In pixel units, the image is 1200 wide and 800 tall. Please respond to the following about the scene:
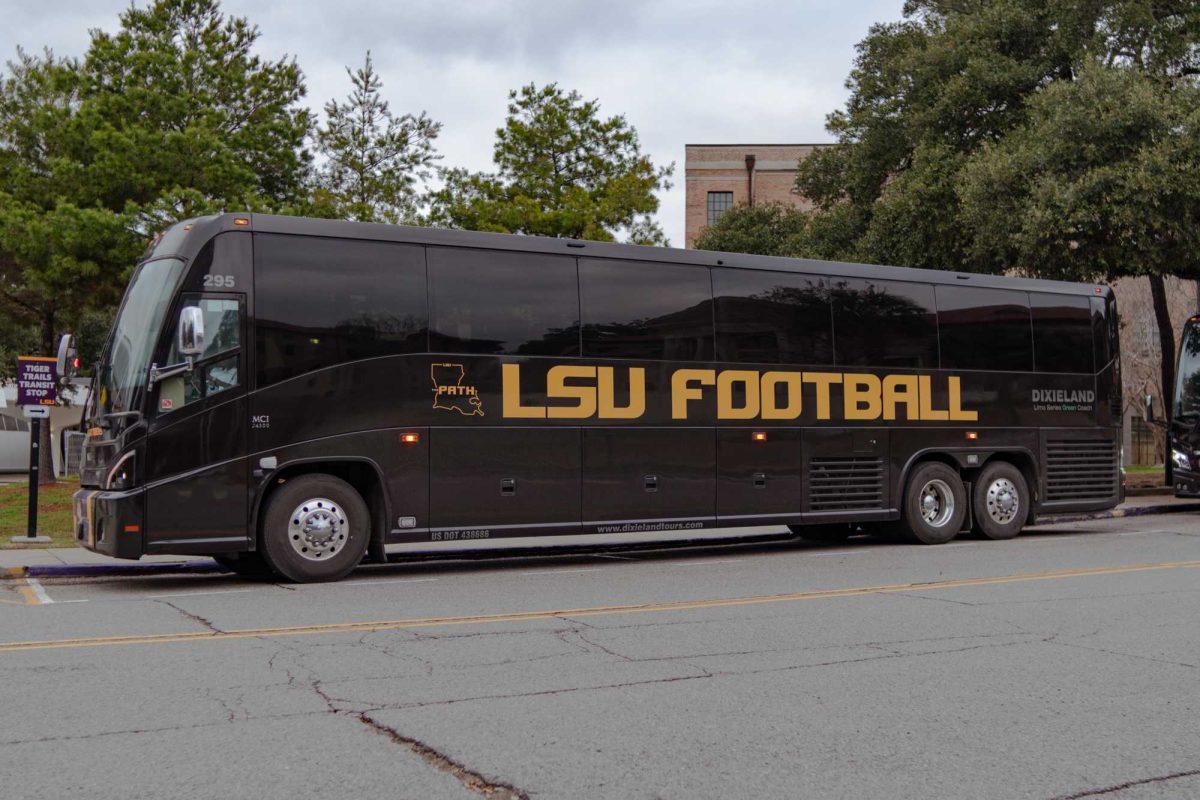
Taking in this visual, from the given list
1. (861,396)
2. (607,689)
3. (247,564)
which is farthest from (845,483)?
(607,689)

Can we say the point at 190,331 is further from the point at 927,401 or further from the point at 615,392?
the point at 927,401

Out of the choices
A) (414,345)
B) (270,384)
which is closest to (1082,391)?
(414,345)

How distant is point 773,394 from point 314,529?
5813mm

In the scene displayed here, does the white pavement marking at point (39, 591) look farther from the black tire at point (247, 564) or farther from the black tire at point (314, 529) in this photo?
the black tire at point (314, 529)

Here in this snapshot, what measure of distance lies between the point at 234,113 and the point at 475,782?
77.9 ft

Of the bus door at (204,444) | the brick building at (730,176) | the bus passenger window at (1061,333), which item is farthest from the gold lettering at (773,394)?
the brick building at (730,176)

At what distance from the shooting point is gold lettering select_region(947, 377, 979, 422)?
1577cm

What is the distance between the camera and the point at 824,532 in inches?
663

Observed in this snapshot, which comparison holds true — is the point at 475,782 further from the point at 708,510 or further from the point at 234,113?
the point at 234,113

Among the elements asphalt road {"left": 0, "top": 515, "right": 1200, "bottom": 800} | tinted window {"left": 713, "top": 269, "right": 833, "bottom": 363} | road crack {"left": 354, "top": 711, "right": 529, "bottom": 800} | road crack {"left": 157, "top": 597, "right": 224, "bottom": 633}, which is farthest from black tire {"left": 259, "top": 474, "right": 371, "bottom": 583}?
road crack {"left": 354, "top": 711, "right": 529, "bottom": 800}

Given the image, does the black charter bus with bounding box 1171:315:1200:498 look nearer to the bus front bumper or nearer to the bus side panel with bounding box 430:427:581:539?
the bus side panel with bounding box 430:427:581:539

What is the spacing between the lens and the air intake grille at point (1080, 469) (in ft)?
55.1

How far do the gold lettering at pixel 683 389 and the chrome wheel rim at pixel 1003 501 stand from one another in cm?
512

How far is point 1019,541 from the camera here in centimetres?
1602
